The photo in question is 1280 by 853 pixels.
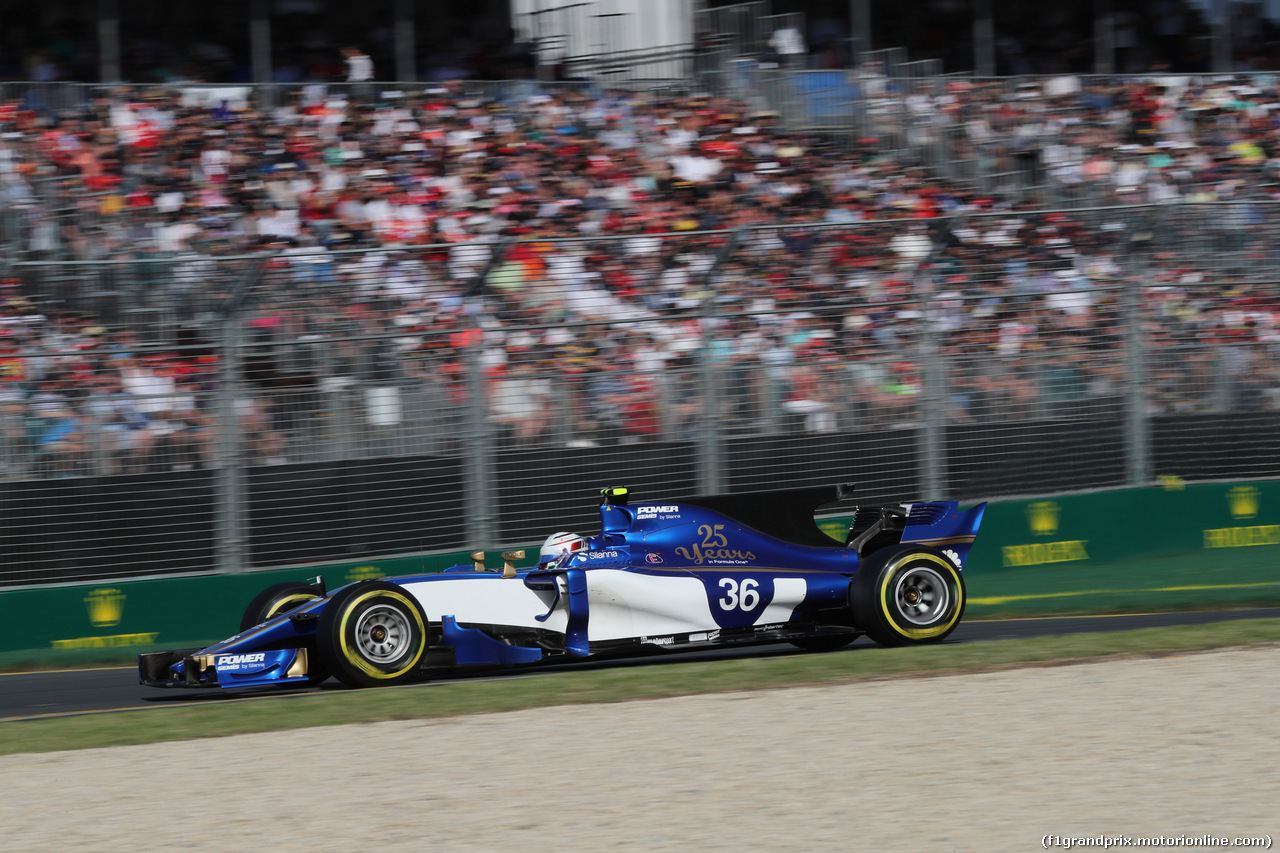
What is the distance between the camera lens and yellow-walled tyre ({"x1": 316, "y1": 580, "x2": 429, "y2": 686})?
7.90 metres

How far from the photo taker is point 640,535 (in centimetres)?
865

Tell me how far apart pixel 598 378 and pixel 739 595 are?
135 inches

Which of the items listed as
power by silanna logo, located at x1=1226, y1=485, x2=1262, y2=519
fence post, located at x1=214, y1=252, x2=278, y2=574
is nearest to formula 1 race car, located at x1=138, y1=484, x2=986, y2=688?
fence post, located at x1=214, y1=252, x2=278, y2=574

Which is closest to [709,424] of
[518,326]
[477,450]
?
[518,326]

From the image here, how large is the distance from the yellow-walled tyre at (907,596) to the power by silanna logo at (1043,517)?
404 cm

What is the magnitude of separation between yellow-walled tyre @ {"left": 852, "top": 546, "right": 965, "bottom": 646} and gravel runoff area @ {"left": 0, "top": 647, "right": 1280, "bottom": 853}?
1229 mm

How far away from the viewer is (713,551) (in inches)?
344

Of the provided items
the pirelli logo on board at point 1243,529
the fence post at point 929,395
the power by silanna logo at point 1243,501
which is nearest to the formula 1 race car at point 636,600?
the fence post at point 929,395

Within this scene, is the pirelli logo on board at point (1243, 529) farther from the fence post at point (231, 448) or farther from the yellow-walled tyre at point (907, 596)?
the fence post at point (231, 448)

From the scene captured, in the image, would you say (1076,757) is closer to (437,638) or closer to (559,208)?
(437,638)

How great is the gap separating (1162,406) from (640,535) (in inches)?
252

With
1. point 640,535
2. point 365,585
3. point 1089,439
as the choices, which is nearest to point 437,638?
point 365,585

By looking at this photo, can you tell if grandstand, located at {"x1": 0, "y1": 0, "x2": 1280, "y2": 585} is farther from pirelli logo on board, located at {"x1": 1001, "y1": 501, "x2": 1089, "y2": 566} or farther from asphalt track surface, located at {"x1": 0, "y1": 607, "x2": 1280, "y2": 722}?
asphalt track surface, located at {"x1": 0, "y1": 607, "x2": 1280, "y2": 722}

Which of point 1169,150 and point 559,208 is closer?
point 559,208
